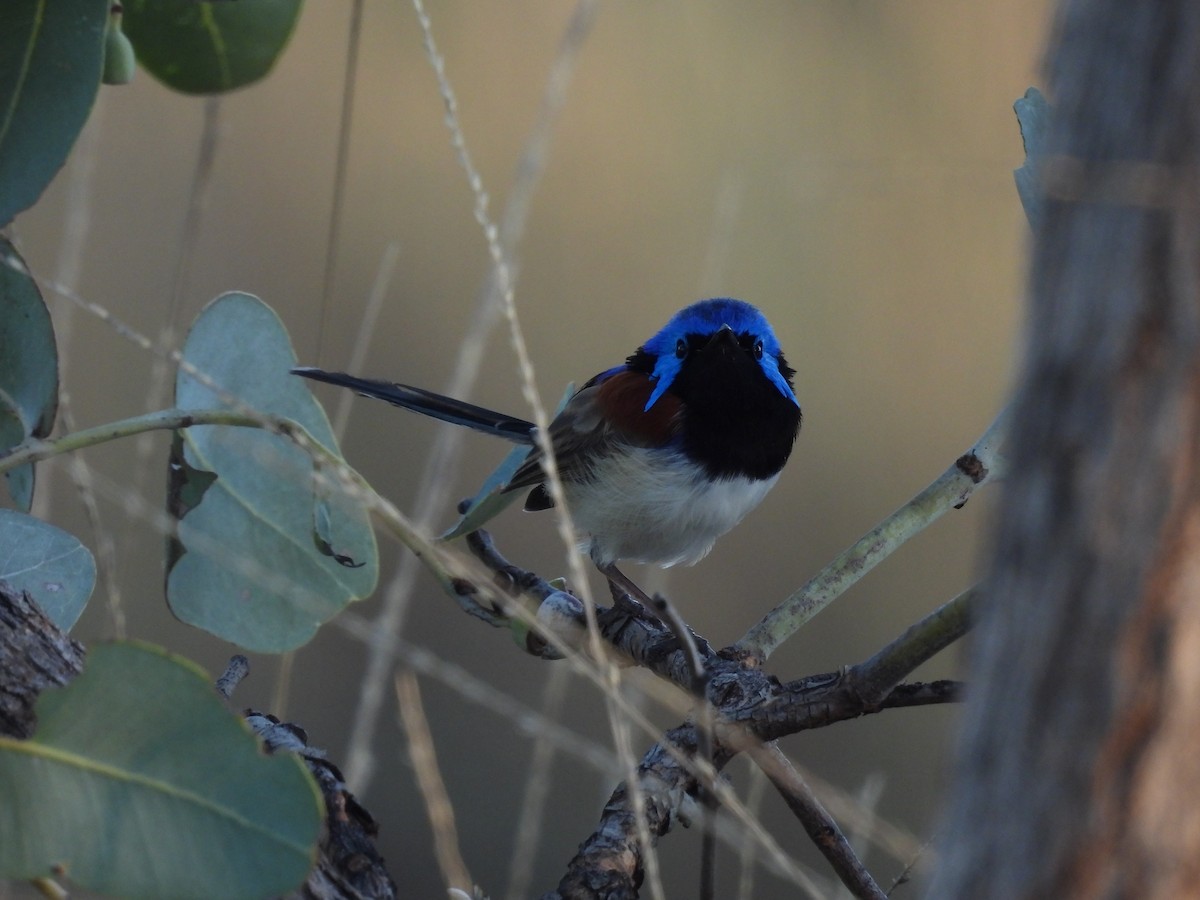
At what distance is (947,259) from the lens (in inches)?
224

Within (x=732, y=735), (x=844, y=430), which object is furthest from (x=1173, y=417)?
(x=844, y=430)

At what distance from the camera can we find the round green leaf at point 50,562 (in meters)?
1.85

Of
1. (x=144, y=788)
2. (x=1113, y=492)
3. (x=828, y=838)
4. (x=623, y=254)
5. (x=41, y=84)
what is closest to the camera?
(x=1113, y=492)

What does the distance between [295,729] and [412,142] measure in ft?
14.6

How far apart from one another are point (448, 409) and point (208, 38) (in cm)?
118

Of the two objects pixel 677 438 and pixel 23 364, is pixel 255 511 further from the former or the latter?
pixel 677 438

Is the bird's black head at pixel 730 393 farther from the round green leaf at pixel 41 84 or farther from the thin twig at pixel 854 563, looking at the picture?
the round green leaf at pixel 41 84

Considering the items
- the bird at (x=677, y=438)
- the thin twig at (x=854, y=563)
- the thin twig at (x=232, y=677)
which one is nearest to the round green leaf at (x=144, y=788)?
the thin twig at (x=232, y=677)

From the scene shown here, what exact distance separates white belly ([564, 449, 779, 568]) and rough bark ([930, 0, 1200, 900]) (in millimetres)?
2323

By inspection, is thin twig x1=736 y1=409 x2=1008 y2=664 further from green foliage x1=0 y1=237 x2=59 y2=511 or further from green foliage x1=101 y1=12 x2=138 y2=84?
green foliage x1=101 y1=12 x2=138 y2=84

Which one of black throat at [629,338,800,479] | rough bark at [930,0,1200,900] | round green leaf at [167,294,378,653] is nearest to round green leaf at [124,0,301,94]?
round green leaf at [167,294,378,653]

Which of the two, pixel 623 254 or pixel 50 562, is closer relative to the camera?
pixel 50 562

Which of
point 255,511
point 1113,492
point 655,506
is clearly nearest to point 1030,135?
point 1113,492

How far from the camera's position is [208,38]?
2.17 meters
